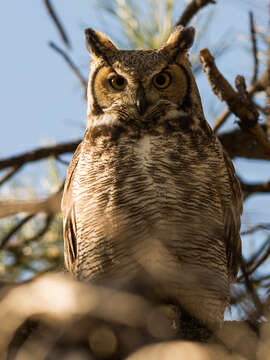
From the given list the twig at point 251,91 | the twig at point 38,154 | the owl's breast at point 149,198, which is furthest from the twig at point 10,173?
the twig at point 251,91

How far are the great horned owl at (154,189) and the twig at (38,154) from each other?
40 cm

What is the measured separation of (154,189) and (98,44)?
2.68ft

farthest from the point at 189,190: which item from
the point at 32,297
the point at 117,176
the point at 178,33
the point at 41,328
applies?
the point at 32,297

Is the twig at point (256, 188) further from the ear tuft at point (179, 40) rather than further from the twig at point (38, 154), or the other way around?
the twig at point (38, 154)

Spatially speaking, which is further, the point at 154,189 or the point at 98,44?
the point at 98,44

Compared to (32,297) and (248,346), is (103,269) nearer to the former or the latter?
(248,346)

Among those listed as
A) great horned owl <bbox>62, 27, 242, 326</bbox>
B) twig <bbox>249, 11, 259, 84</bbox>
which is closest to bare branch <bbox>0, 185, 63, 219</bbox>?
great horned owl <bbox>62, 27, 242, 326</bbox>

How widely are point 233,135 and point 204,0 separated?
0.68 metres

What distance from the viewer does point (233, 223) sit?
6.97 feet

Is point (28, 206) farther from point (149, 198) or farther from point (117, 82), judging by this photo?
point (117, 82)

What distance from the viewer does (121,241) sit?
185cm

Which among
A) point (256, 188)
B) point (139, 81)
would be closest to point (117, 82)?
point (139, 81)

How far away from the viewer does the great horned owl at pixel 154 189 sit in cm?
183

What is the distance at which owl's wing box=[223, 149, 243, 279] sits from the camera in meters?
2.11
